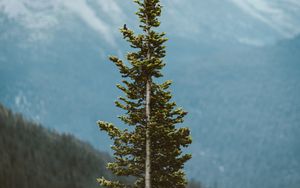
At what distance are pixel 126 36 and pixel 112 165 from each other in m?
4.21

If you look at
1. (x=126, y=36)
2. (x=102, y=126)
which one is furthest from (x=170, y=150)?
(x=126, y=36)

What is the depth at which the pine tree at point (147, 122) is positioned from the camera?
19.2 m

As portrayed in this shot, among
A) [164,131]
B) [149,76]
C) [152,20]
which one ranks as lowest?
[164,131]

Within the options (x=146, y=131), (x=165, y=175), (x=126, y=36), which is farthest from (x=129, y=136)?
(x=126, y=36)

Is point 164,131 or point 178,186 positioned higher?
point 164,131

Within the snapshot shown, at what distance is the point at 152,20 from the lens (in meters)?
20.0

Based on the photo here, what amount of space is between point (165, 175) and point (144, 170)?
744mm

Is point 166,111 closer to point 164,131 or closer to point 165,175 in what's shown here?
point 164,131

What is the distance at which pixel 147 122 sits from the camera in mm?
19234

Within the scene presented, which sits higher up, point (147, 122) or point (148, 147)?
point (147, 122)

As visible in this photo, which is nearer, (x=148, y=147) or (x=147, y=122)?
(x=147, y=122)

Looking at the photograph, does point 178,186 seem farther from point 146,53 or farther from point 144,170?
point 146,53

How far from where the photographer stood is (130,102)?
64.4ft

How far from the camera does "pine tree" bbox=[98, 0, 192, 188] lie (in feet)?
63.0
